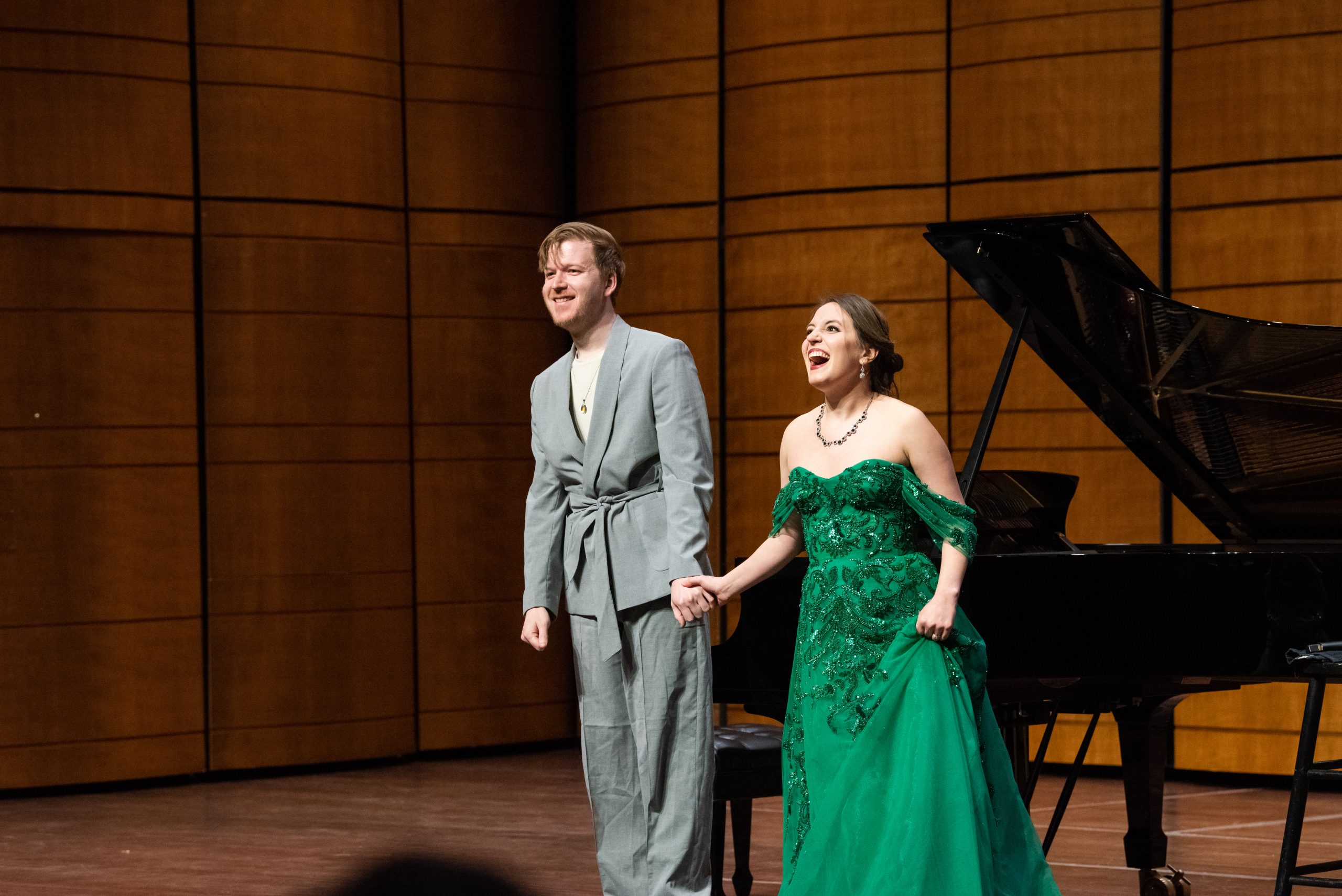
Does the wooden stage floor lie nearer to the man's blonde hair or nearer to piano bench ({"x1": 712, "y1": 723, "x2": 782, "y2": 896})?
piano bench ({"x1": 712, "y1": 723, "x2": 782, "y2": 896})

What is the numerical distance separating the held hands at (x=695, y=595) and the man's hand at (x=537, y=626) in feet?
0.96

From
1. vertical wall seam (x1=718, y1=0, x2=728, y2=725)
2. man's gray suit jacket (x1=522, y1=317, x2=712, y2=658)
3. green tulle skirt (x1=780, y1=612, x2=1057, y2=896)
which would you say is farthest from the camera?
vertical wall seam (x1=718, y1=0, x2=728, y2=725)

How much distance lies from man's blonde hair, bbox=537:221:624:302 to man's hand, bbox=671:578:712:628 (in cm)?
57

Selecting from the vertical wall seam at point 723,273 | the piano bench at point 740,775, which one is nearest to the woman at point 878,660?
the piano bench at point 740,775

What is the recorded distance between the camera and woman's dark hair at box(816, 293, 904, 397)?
318cm

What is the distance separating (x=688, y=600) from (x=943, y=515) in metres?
0.51

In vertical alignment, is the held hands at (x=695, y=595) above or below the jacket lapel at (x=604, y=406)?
below

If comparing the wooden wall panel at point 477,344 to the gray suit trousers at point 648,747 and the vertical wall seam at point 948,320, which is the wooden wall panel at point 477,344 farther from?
the gray suit trousers at point 648,747

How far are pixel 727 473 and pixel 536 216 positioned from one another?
56.3 inches

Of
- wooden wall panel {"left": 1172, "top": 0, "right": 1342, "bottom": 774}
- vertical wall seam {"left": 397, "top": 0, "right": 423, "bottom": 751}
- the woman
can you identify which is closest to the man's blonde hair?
the woman

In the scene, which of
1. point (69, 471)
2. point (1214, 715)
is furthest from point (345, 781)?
point (1214, 715)

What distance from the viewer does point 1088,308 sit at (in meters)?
3.90

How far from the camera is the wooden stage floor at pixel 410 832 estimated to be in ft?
15.4

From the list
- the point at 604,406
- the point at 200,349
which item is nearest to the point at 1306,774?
the point at 604,406
